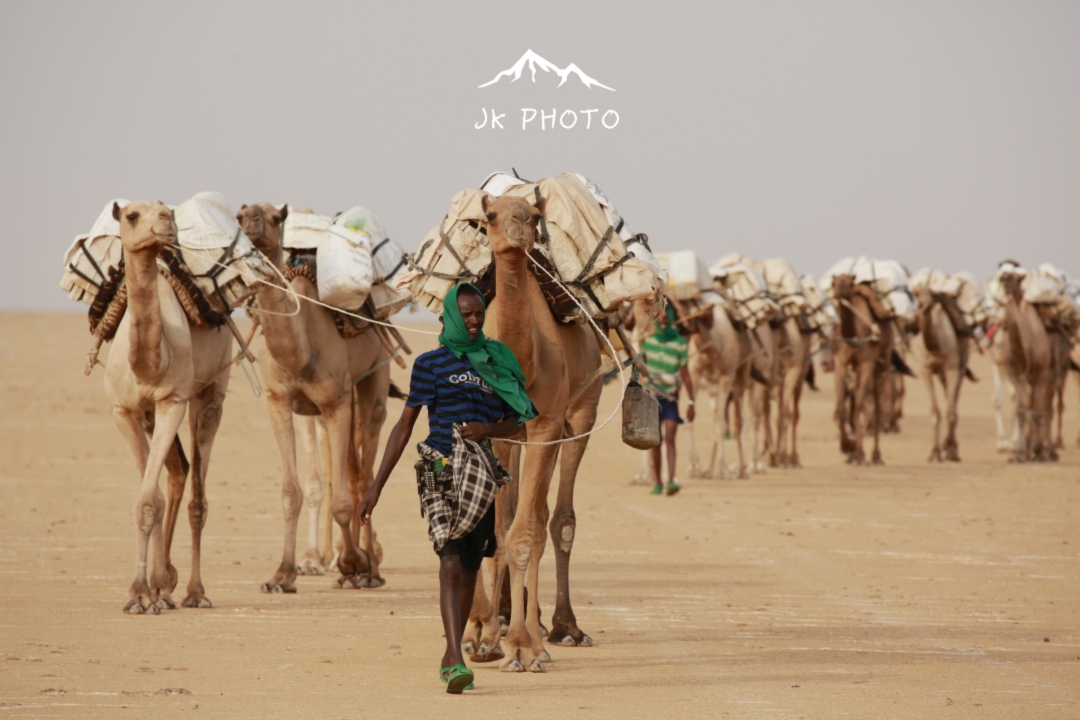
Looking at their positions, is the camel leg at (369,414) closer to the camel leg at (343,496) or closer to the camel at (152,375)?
the camel leg at (343,496)

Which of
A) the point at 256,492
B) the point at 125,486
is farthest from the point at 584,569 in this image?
the point at 125,486

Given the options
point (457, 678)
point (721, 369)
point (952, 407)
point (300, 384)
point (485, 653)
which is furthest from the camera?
point (952, 407)

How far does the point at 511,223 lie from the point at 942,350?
21513mm

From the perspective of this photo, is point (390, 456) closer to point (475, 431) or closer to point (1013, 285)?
point (475, 431)

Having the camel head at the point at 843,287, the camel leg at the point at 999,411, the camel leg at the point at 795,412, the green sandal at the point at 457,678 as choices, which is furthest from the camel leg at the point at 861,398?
the green sandal at the point at 457,678

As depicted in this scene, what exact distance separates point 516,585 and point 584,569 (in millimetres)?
4769

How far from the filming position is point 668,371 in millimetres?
19719

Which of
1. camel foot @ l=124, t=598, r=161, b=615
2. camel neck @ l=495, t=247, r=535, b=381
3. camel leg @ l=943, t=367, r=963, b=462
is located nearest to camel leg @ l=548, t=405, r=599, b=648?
camel neck @ l=495, t=247, r=535, b=381

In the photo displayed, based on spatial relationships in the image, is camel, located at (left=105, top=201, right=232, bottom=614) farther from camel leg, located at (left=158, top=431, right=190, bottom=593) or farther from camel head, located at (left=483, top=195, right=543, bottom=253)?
camel head, located at (left=483, top=195, right=543, bottom=253)

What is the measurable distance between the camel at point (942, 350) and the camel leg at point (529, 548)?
20198mm

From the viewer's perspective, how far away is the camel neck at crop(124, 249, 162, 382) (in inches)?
365

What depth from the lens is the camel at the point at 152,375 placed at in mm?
9219

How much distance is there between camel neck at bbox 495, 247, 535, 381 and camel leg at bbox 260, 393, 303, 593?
3.58m

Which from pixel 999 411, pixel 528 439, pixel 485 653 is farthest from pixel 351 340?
pixel 999 411
